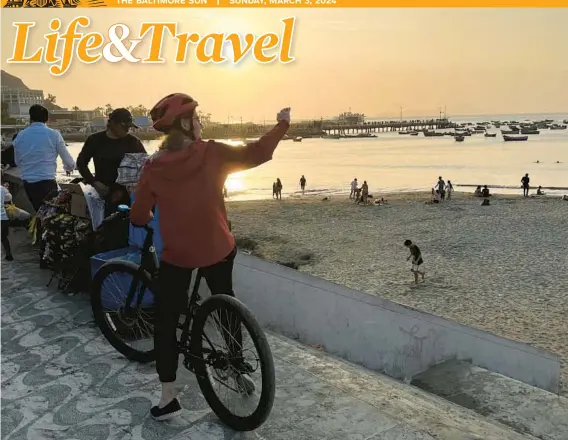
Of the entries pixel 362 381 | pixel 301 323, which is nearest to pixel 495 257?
pixel 301 323

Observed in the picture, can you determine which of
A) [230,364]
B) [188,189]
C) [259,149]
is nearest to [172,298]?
[230,364]

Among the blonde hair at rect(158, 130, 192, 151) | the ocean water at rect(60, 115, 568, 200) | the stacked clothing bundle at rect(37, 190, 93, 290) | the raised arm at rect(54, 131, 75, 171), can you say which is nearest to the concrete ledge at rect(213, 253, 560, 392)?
the stacked clothing bundle at rect(37, 190, 93, 290)

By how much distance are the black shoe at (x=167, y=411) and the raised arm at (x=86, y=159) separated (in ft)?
8.40

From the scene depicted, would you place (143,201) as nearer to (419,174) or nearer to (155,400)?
(155,400)

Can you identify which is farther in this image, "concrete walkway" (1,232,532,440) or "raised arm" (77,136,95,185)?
"raised arm" (77,136,95,185)

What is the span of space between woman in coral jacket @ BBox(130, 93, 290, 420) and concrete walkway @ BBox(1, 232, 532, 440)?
466 mm

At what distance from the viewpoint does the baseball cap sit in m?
4.48

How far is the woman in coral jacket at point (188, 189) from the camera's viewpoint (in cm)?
239

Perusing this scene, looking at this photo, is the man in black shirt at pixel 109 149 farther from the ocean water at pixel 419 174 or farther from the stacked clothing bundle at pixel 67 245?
the ocean water at pixel 419 174

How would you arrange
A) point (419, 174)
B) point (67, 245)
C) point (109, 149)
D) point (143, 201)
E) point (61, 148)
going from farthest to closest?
point (419, 174), point (61, 148), point (67, 245), point (109, 149), point (143, 201)

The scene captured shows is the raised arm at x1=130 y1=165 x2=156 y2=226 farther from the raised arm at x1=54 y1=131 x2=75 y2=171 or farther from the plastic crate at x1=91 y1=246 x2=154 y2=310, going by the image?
the raised arm at x1=54 y1=131 x2=75 y2=171

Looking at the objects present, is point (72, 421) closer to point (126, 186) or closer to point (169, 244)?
point (169, 244)

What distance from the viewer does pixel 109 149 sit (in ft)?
15.1

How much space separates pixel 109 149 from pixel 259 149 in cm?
273
